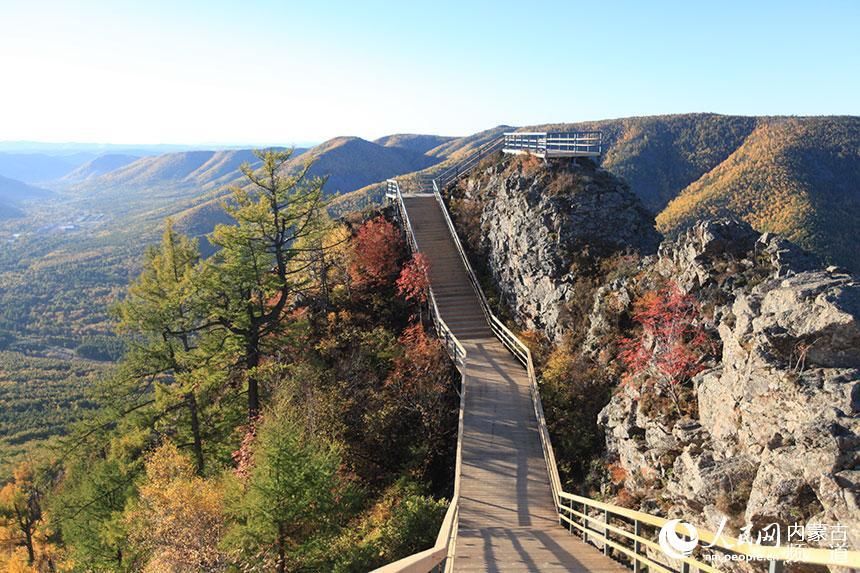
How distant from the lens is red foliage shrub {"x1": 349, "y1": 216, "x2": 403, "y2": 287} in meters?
26.1

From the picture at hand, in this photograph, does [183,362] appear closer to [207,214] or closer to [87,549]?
[87,549]

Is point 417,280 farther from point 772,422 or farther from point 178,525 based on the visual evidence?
point 772,422

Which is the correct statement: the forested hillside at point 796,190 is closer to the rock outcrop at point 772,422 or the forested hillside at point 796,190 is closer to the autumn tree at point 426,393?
the autumn tree at point 426,393

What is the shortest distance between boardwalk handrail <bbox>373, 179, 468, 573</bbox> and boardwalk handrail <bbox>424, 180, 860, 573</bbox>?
90.2 inches

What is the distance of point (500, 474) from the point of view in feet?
42.9

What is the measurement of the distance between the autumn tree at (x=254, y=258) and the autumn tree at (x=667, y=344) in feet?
46.9

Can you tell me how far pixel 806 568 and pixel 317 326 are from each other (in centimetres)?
2121

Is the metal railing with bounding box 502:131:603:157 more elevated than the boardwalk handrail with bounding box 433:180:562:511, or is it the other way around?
the metal railing with bounding box 502:131:603:157

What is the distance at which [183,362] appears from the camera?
1934 cm

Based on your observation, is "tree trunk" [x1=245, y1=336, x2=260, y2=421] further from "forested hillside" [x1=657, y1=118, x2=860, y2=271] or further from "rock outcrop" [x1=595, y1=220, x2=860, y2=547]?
"forested hillside" [x1=657, y1=118, x2=860, y2=271]

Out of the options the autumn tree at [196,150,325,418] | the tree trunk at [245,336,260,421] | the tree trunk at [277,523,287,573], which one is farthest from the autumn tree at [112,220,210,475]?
the tree trunk at [277,523,287,573]

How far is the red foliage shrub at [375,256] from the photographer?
2608cm
